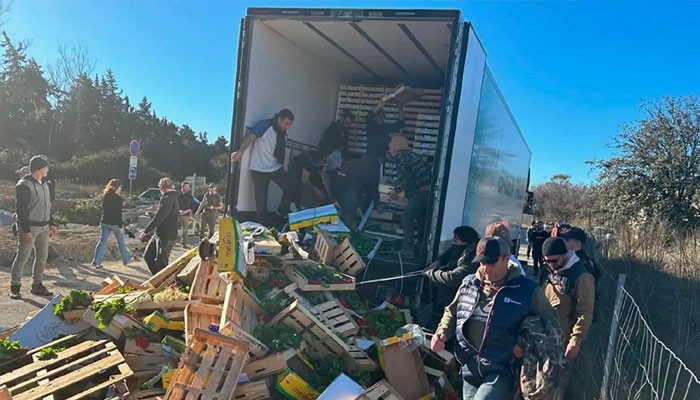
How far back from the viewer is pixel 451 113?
17.6 ft

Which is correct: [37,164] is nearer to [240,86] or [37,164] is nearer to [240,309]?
[240,86]

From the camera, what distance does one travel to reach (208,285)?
461 cm

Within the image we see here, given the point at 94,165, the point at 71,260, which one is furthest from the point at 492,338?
the point at 94,165

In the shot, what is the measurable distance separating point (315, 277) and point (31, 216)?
159 inches

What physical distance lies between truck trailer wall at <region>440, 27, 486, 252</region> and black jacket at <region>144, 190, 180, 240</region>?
395 cm

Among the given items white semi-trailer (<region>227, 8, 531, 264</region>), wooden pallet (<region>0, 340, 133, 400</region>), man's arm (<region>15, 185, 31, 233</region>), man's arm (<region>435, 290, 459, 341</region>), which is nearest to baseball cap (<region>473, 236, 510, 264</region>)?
man's arm (<region>435, 290, 459, 341</region>)

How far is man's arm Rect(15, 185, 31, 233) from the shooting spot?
6344 millimetres

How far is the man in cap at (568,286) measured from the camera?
4.13 metres

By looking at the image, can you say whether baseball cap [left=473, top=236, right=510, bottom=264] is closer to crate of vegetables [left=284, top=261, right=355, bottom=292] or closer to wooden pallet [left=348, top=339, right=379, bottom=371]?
wooden pallet [left=348, top=339, right=379, bottom=371]

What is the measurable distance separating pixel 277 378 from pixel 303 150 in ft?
15.1

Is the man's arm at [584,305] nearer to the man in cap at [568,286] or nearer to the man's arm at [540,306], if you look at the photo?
the man in cap at [568,286]

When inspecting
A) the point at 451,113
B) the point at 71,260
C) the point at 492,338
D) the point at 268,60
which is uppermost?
the point at 268,60

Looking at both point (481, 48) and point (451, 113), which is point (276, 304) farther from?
point (481, 48)

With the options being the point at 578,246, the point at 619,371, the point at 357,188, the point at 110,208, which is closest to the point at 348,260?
the point at 357,188
